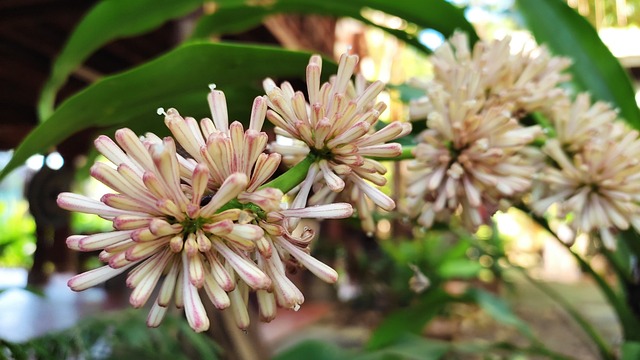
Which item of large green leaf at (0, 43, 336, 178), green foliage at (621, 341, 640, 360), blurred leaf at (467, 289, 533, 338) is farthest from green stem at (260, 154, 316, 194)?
blurred leaf at (467, 289, 533, 338)

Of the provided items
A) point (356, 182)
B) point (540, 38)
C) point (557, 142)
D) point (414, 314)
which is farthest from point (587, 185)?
point (414, 314)

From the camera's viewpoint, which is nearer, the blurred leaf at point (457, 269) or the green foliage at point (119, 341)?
the green foliage at point (119, 341)

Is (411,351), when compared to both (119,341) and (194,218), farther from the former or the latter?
(194,218)

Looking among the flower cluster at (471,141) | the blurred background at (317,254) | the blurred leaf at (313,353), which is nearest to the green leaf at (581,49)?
the blurred background at (317,254)

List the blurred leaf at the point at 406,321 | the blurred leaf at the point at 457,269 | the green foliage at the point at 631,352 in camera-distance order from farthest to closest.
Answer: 1. the blurred leaf at the point at 457,269
2. the blurred leaf at the point at 406,321
3. the green foliage at the point at 631,352

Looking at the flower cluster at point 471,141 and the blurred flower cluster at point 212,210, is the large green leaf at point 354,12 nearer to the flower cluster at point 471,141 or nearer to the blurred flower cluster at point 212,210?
the flower cluster at point 471,141

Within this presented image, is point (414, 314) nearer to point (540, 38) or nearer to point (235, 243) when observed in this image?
point (540, 38)
